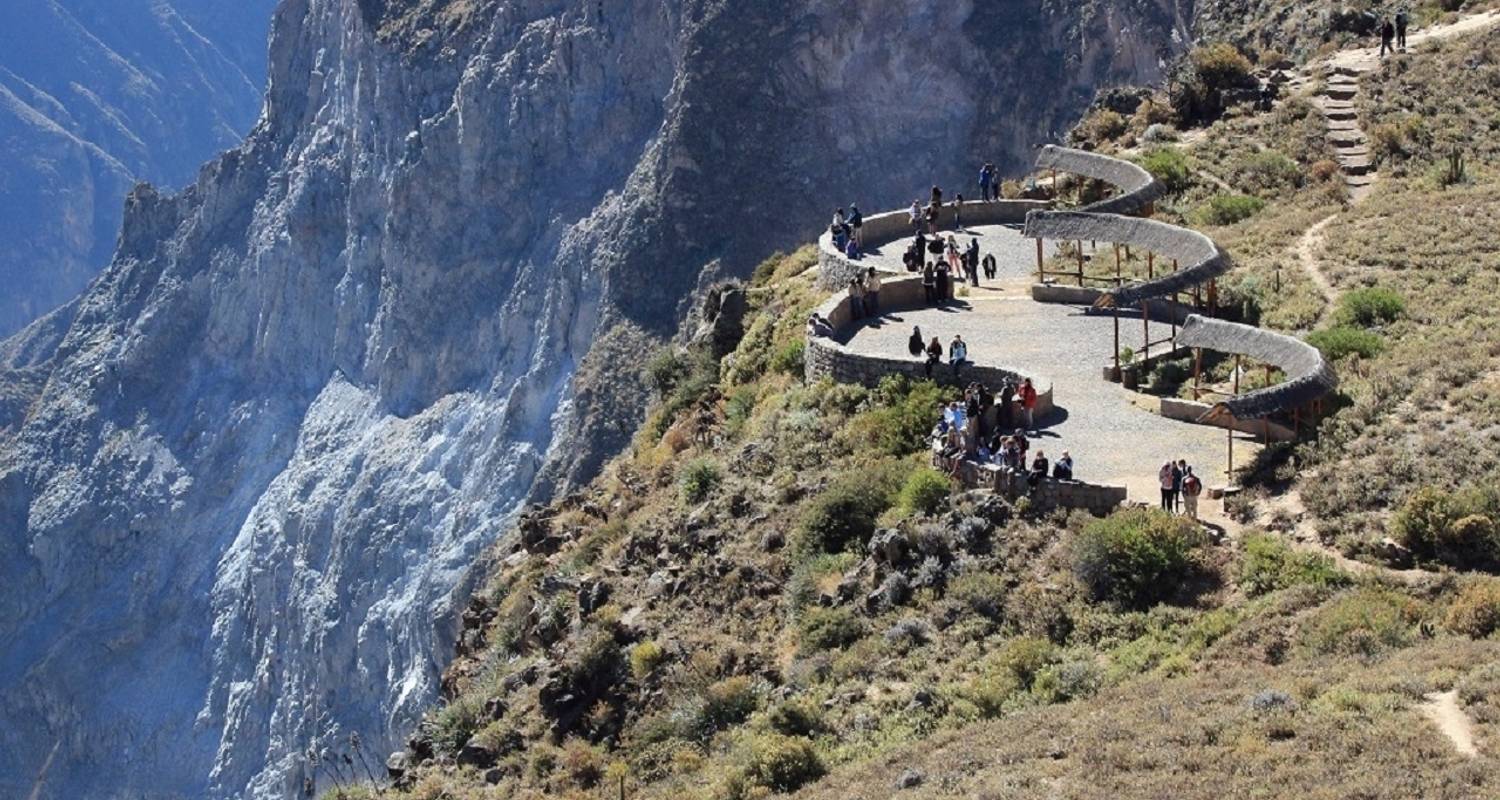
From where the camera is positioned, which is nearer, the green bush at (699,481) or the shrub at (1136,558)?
the shrub at (1136,558)

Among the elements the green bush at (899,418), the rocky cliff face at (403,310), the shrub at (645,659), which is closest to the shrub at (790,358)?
the green bush at (899,418)

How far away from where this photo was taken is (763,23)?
4451 inches

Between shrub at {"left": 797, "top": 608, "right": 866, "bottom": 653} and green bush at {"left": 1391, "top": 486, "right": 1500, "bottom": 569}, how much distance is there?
657cm

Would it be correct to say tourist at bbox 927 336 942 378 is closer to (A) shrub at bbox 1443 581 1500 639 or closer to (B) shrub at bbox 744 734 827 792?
(B) shrub at bbox 744 734 827 792

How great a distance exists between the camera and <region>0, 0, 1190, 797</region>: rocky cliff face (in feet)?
338

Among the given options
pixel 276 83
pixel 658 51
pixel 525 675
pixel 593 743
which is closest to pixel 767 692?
pixel 593 743

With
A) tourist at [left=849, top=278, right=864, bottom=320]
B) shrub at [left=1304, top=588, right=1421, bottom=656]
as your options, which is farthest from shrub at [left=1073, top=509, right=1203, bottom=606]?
tourist at [left=849, top=278, right=864, bottom=320]

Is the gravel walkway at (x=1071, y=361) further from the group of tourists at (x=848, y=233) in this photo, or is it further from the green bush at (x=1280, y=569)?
the green bush at (x=1280, y=569)

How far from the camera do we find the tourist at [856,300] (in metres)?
39.3

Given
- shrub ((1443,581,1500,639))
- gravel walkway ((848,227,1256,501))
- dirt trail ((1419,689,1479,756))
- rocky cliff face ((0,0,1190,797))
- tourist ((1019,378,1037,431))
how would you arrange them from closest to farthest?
dirt trail ((1419,689,1479,756))
shrub ((1443,581,1500,639))
gravel walkway ((848,227,1256,501))
tourist ((1019,378,1037,431))
rocky cliff face ((0,0,1190,797))

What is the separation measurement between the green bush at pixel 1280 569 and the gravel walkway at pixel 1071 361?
2778 millimetres

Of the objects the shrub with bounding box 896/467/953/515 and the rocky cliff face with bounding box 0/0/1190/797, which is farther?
the rocky cliff face with bounding box 0/0/1190/797

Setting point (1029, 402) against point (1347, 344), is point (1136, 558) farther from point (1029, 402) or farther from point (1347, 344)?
point (1347, 344)

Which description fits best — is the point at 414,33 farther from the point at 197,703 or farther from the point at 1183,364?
the point at 1183,364
